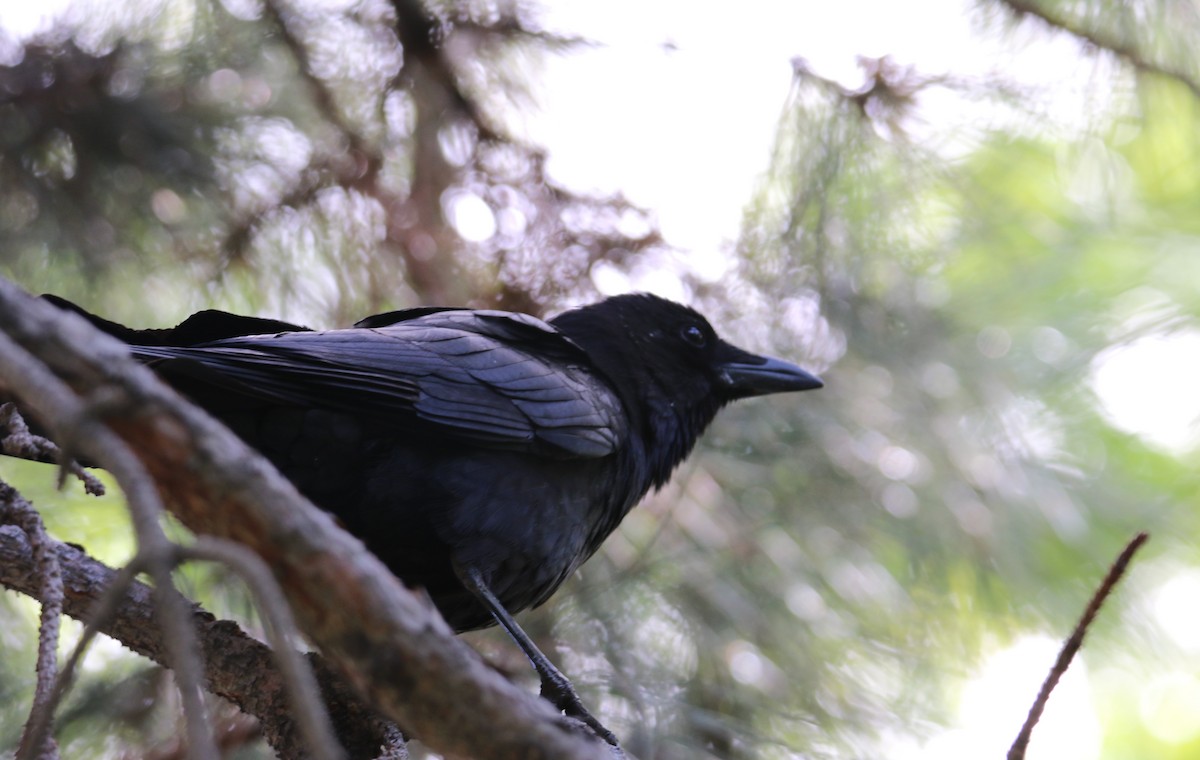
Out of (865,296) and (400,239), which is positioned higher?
(865,296)

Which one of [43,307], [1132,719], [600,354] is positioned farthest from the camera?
[1132,719]

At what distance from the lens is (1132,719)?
8148 mm

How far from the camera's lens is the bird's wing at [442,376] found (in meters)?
2.71

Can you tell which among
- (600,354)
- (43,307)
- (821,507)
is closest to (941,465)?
(821,507)

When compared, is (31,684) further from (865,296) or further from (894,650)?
(865,296)

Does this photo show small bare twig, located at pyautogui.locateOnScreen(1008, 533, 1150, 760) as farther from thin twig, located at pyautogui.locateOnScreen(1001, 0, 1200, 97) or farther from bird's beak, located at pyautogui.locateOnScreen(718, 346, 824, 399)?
thin twig, located at pyautogui.locateOnScreen(1001, 0, 1200, 97)

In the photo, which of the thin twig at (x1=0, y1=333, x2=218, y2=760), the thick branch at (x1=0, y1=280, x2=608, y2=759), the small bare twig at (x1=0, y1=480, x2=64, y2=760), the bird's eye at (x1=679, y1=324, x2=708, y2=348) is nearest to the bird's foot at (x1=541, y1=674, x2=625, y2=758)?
the small bare twig at (x1=0, y1=480, x2=64, y2=760)

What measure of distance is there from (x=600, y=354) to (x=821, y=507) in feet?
3.71

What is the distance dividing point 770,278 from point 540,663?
2.16 m

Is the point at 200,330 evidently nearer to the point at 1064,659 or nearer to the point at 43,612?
the point at 43,612

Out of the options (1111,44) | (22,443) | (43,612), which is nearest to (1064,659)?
(43,612)

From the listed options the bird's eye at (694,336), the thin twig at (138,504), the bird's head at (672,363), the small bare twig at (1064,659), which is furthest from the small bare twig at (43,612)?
the bird's eye at (694,336)

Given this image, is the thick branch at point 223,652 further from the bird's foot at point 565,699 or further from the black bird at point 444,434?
the bird's foot at point 565,699

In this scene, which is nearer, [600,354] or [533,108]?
[600,354]
